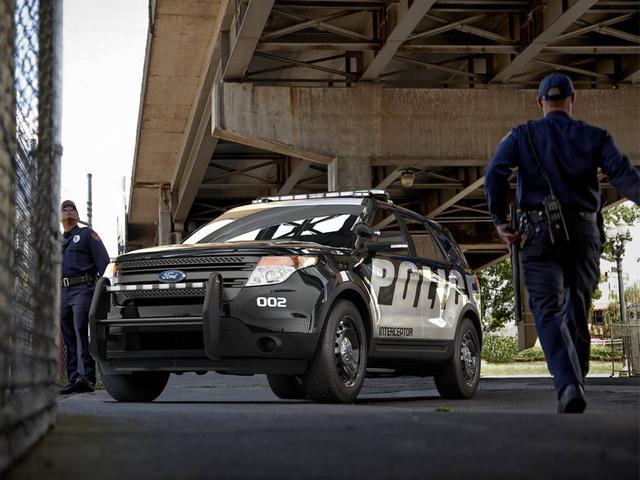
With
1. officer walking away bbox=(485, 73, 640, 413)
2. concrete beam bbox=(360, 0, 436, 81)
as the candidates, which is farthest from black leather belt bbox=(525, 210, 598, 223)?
concrete beam bbox=(360, 0, 436, 81)

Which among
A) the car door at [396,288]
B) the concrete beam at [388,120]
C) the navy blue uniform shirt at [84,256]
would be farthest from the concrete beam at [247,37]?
the car door at [396,288]

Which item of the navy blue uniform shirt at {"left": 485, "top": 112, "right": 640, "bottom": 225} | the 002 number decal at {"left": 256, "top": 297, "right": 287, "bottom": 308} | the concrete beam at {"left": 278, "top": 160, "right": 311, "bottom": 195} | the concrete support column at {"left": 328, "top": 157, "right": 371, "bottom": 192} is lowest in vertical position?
the 002 number decal at {"left": 256, "top": 297, "right": 287, "bottom": 308}

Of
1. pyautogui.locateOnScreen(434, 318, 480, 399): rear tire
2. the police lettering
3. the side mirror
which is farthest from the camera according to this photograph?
pyautogui.locateOnScreen(434, 318, 480, 399): rear tire

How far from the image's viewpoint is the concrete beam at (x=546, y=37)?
17.7 meters

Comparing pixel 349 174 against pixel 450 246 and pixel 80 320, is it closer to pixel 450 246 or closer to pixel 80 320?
pixel 450 246

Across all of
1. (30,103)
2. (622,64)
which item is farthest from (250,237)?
(622,64)

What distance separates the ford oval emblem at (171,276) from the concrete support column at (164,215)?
29811 millimetres

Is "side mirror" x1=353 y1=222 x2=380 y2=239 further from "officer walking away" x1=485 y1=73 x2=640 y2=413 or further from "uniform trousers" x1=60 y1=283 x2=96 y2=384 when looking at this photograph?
"uniform trousers" x1=60 y1=283 x2=96 y2=384

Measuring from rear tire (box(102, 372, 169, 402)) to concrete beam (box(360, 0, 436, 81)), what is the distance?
323 inches

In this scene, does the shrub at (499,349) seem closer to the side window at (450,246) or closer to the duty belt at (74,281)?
the side window at (450,246)

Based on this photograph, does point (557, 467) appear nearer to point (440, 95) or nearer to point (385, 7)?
point (385, 7)

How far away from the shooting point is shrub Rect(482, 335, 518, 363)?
3775cm

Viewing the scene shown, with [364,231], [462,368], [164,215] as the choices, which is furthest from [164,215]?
[364,231]

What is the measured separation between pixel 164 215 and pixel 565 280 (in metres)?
33.2
